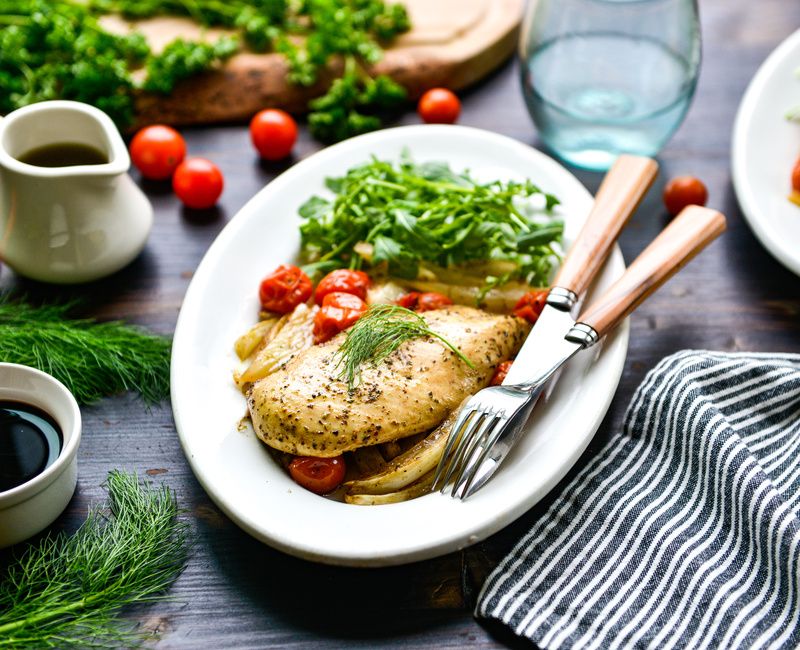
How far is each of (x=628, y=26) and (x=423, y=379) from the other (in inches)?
81.5

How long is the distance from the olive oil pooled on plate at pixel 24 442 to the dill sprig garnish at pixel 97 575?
232 mm

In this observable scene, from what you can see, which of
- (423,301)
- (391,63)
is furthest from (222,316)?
(391,63)

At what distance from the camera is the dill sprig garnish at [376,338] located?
9.34 ft

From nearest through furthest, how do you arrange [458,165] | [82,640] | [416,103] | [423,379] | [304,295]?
1. [82,640]
2. [423,379]
3. [304,295]
4. [458,165]
5. [416,103]

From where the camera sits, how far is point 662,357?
3.46 metres

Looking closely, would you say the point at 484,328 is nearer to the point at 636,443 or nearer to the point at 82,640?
the point at 636,443

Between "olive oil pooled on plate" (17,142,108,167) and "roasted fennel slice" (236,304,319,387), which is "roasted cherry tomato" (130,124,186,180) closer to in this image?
"olive oil pooled on plate" (17,142,108,167)

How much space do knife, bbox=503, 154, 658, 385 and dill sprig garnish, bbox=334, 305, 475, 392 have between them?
0.73ft

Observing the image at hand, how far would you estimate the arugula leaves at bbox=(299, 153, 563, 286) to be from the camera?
132 inches

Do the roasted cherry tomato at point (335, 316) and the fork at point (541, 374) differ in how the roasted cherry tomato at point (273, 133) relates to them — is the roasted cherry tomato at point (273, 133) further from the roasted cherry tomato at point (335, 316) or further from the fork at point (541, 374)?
the fork at point (541, 374)

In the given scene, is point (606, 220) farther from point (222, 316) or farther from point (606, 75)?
point (222, 316)

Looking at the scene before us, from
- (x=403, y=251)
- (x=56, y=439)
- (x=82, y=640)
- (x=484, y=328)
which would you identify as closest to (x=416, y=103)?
(x=403, y=251)

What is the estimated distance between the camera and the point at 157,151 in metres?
4.12

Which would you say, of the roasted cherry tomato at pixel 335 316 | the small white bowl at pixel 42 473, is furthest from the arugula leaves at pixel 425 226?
the small white bowl at pixel 42 473
